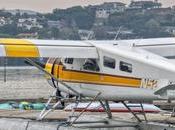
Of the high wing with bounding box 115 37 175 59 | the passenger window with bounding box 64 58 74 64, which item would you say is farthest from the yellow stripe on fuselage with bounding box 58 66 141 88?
the high wing with bounding box 115 37 175 59

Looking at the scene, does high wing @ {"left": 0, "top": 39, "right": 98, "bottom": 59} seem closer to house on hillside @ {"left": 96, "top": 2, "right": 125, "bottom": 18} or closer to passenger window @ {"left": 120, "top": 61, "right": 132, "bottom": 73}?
passenger window @ {"left": 120, "top": 61, "right": 132, "bottom": 73}

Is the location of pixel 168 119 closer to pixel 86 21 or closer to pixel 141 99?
pixel 141 99

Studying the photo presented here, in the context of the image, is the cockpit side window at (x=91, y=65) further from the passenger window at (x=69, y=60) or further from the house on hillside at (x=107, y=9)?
the house on hillside at (x=107, y=9)

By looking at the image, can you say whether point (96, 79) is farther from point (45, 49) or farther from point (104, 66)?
point (45, 49)

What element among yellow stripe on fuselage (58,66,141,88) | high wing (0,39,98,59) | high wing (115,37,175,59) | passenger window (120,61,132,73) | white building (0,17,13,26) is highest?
high wing (0,39,98,59)

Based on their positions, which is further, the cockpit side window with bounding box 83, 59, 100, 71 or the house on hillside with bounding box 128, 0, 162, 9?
the house on hillside with bounding box 128, 0, 162, 9

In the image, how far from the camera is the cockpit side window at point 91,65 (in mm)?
19016

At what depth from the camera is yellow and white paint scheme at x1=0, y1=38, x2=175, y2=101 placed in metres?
17.5

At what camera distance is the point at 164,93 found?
55.7 ft

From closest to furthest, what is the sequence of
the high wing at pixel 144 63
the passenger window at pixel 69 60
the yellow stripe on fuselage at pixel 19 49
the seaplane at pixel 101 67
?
1. the high wing at pixel 144 63
2. the seaplane at pixel 101 67
3. the yellow stripe on fuselage at pixel 19 49
4. the passenger window at pixel 69 60

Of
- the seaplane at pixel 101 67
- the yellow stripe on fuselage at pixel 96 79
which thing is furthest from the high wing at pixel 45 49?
the yellow stripe on fuselage at pixel 96 79

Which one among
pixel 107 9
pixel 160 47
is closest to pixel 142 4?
pixel 107 9

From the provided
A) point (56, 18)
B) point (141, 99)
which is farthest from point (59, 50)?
point (56, 18)

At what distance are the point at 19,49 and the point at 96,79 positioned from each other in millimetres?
1974
